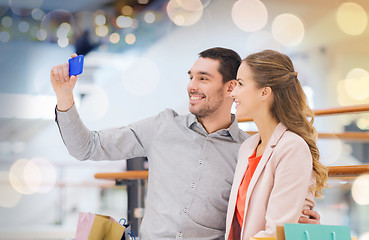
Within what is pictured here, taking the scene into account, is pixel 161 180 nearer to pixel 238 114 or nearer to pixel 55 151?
pixel 238 114

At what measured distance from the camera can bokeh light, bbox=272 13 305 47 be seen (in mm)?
6500

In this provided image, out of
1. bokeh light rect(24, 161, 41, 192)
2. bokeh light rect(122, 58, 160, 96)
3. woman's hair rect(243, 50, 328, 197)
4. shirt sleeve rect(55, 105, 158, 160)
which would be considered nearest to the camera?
woman's hair rect(243, 50, 328, 197)

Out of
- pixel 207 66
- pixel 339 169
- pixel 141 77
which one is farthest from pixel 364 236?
pixel 141 77

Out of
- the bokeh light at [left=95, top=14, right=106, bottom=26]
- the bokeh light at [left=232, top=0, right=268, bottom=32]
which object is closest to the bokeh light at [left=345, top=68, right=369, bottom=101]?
the bokeh light at [left=232, top=0, right=268, bottom=32]

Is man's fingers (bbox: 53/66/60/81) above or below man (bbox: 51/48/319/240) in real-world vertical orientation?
above

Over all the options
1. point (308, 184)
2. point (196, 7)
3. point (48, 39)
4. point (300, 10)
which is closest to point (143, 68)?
point (196, 7)

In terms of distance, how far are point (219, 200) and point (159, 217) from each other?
228 millimetres

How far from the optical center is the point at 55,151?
729cm

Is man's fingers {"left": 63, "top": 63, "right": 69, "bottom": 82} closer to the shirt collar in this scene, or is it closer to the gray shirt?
the gray shirt

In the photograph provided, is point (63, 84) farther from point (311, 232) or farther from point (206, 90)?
point (311, 232)

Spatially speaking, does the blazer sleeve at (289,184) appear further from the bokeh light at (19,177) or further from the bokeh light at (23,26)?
the bokeh light at (23,26)

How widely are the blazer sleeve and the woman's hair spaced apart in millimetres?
71

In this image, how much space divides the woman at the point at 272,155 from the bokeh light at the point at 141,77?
5.99 metres

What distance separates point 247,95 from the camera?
140 cm
